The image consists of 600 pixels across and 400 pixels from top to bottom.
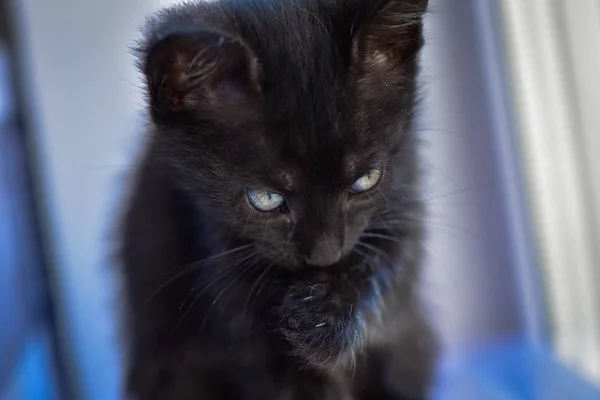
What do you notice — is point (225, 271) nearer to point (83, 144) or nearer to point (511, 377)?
point (83, 144)

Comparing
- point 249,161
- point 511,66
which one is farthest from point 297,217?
point 511,66

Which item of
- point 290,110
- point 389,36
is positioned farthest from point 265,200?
point 389,36

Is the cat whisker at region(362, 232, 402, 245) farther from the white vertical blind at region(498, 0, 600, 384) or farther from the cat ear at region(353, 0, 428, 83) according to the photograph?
the white vertical blind at region(498, 0, 600, 384)

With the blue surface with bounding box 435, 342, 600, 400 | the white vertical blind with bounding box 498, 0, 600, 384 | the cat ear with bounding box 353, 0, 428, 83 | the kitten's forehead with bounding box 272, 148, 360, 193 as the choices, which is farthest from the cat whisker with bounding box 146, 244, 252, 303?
the white vertical blind with bounding box 498, 0, 600, 384

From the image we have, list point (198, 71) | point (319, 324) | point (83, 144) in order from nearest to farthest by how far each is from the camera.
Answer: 1. point (198, 71)
2. point (319, 324)
3. point (83, 144)

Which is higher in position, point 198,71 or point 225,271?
point 198,71

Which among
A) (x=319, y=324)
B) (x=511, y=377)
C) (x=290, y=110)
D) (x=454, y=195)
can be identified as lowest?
(x=511, y=377)
